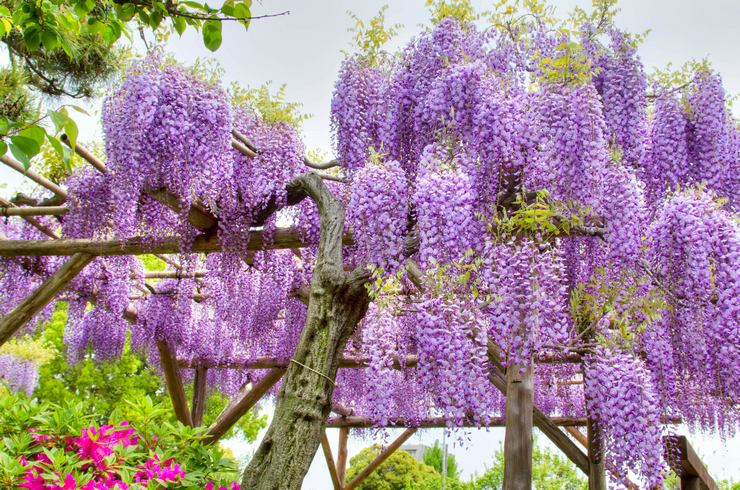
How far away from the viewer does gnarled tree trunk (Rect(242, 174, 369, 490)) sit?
11.1ft

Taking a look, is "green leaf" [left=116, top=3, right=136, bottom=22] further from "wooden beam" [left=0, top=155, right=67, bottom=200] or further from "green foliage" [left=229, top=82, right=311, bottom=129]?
"green foliage" [left=229, top=82, right=311, bottom=129]

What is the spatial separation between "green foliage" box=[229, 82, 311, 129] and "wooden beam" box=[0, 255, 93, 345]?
1764mm

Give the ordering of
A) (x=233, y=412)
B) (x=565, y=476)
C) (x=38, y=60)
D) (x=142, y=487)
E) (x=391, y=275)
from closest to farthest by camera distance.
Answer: (x=142, y=487) < (x=391, y=275) < (x=38, y=60) < (x=233, y=412) < (x=565, y=476)

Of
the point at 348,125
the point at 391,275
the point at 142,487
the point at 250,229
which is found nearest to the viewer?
the point at 142,487

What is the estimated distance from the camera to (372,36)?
468cm

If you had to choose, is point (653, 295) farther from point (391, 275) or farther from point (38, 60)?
point (38, 60)

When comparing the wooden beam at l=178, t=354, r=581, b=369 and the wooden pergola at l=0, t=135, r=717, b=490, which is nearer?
the wooden pergola at l=0, t=135, r=717, b=490

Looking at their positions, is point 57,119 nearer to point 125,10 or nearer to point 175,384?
point 125,10

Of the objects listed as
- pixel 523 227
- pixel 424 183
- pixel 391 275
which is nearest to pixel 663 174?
pixel 523 227

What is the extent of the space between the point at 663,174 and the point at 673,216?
466 millimetres

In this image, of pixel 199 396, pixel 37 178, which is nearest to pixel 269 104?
pixel 37 178

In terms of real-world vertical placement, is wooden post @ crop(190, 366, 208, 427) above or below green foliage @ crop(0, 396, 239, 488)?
above

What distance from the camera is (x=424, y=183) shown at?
3.74 m

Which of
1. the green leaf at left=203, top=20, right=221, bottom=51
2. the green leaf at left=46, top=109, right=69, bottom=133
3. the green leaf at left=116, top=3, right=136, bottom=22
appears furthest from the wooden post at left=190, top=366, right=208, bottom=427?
the green leaf at left=46, top=109, right=69, bottom=133
